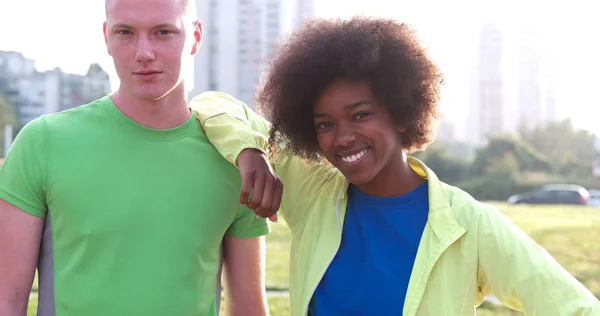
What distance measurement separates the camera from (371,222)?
241cm

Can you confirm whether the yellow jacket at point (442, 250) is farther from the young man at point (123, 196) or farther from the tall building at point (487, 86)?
the tall building at point (487, 86)

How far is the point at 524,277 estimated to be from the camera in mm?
2080

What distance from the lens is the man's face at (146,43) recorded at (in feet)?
7.46

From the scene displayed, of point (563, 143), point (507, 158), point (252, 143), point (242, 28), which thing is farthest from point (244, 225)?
point (242, 28)

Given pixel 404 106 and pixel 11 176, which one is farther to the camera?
pixel 404 106

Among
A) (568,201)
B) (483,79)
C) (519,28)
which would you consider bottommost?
(568,201)

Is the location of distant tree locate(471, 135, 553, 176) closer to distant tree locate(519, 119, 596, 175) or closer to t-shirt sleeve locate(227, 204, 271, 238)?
distant tree locate(519, 119, 596, 175)

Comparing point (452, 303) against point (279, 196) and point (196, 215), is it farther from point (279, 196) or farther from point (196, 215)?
point (196, 215)

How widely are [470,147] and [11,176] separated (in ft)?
148

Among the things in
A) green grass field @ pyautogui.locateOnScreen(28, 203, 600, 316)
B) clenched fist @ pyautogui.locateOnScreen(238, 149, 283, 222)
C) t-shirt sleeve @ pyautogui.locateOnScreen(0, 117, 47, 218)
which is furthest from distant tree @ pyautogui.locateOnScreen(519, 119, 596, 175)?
t-shirt sleeve @ pyautogui.locateOnScreen(0, 117, 47, 218)

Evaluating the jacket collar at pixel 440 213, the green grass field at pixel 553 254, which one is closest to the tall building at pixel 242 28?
the green grass field at pixel 553 254

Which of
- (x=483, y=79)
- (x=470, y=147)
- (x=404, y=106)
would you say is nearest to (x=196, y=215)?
(x=404, y=106)

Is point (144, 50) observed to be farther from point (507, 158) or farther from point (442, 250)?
point (507, 158)

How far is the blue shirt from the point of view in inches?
88.9
